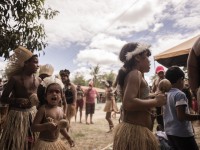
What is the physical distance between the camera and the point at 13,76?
3.93 metres

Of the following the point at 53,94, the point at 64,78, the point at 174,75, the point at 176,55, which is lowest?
the point at 53,94

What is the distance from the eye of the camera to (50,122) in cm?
308

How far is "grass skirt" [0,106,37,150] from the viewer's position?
3.70m

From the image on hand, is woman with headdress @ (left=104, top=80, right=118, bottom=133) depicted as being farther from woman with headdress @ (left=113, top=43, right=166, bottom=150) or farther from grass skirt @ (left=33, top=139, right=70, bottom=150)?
woman with headdress @ (left=113, top=43, right=166, bottom=150)

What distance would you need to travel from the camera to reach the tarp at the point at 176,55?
7359mm

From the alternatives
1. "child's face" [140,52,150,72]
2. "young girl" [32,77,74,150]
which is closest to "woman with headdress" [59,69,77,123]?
"young girl" [32,77,74,150]

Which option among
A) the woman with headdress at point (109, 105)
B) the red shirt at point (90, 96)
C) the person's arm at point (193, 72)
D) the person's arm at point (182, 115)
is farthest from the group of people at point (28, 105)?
the red shirt at point (90, 96)

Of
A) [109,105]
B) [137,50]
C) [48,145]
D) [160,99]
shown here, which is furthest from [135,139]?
[109,105]

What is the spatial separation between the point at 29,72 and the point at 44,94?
0.67 metres

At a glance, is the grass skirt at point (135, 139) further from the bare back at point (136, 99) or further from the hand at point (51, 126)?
the hand at point (51, 126)

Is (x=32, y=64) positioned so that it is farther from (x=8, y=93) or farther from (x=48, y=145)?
(x=48, y=145)

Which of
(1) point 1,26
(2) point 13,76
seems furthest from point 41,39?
(2) point 13,76

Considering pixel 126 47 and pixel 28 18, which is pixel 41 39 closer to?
pixel 28 18

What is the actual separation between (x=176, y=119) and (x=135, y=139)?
0.93 m
